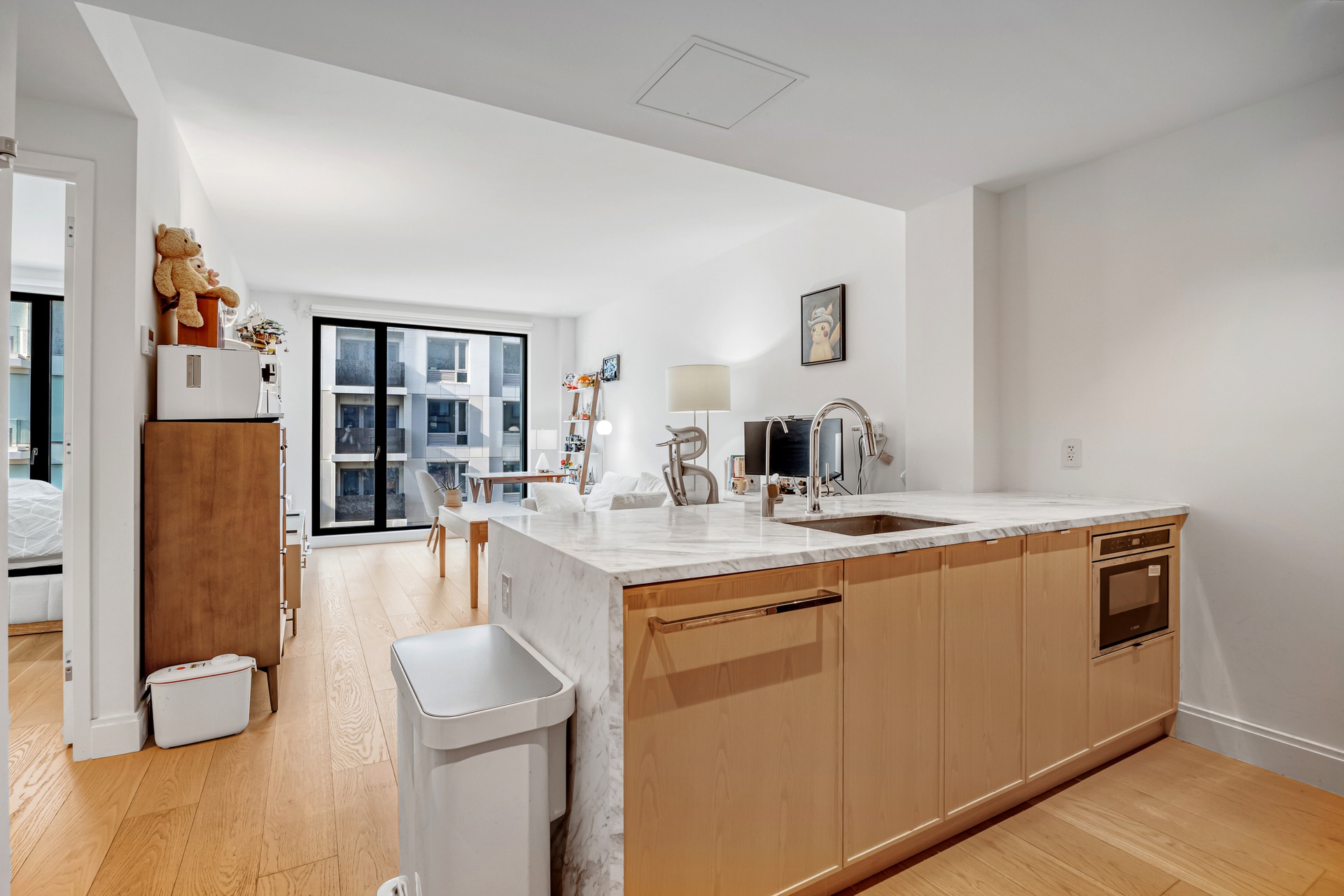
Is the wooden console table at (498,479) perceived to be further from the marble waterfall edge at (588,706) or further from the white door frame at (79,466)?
the marble waterfall edge at (588,706)

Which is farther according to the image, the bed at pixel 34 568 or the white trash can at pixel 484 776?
the bed at pixel 34 568

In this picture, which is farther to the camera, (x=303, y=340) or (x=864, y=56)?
(x=303, y=340)

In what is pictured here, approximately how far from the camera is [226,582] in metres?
2.50

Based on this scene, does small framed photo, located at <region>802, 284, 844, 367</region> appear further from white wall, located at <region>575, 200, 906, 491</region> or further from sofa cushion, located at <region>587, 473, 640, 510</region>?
sofa cushion, located at <region>587, 473, 640, 510</region>

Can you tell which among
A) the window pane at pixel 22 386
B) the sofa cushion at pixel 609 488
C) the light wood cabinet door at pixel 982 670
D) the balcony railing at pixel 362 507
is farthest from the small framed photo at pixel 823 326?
the window pane at pixel 22 386

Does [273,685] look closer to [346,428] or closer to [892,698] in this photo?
[892,698]

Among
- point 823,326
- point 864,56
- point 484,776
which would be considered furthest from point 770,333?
point 484,776

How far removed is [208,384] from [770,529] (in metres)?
2.23

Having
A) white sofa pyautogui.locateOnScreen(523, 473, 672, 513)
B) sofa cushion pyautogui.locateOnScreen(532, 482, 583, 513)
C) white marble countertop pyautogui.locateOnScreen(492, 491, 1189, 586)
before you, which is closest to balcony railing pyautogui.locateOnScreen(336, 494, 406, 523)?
white sofa pyautogui.locateOnScreen(523, 473, 672, 513)

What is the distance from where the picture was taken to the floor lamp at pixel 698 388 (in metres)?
4.25

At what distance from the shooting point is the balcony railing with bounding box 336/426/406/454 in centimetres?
668

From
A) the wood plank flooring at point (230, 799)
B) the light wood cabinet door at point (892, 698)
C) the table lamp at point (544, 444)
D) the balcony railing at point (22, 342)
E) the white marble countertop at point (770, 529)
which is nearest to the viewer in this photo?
the white marble countertop at point (770, 529)

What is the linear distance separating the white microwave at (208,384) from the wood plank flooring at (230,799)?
1198mm

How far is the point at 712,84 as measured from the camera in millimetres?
1991
